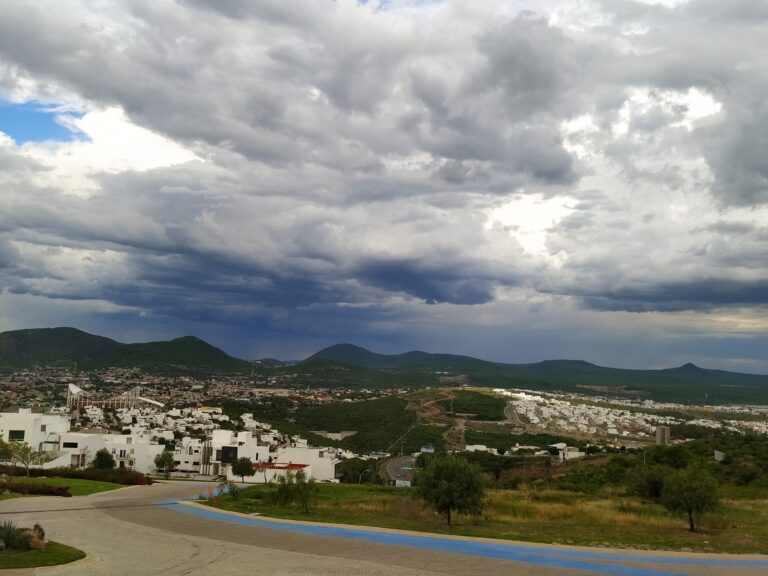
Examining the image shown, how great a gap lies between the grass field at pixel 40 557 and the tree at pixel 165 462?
4743cm

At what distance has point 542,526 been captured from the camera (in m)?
23.9

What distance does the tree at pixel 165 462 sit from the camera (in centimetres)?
6150

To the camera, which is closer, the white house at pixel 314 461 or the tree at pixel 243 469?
the tree at pixel 243 469

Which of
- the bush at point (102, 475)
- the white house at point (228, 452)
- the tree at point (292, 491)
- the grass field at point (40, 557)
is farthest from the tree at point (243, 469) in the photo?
the grass field at point (40, 557)

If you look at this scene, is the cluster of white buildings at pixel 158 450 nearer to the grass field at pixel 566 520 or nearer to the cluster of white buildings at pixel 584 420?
the grass field at pixel 566 520

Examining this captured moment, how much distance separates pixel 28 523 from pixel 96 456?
4035cm

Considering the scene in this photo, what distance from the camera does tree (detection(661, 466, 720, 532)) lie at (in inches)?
878

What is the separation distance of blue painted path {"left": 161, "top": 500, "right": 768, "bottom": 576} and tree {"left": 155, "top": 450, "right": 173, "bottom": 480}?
141ft

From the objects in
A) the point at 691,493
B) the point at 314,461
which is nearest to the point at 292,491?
the point at 691,493

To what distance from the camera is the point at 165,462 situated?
2419 inches

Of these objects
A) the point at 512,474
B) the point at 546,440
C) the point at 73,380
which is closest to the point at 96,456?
the point at 512,474

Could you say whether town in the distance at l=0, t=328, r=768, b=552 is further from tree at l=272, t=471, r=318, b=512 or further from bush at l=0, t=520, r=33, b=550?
bush at l=0, t=520, r=33, b=550

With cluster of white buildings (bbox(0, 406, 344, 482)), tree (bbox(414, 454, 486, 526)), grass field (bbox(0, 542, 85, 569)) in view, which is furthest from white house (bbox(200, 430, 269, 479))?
grass field (bbox(0, 542, 85, 569))

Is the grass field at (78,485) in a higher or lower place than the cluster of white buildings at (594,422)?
higher
